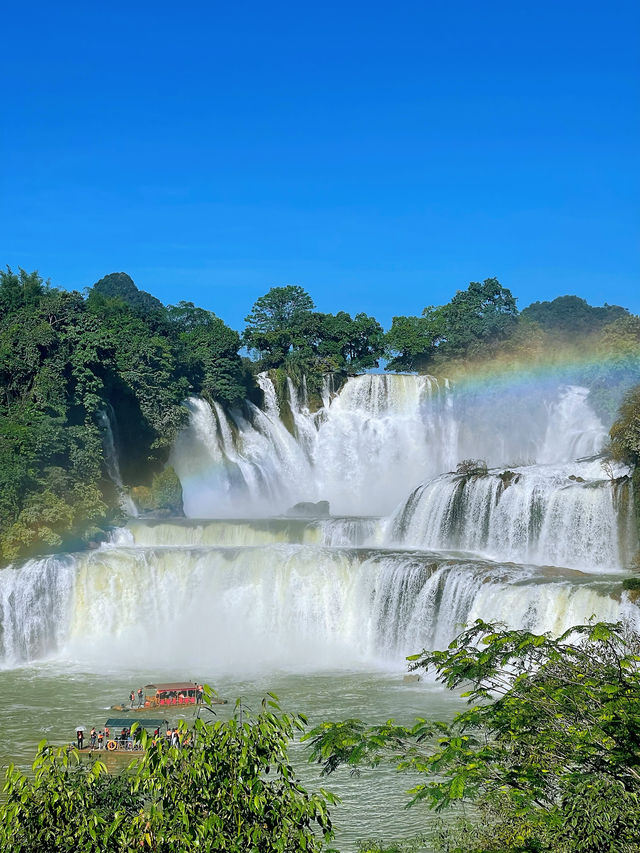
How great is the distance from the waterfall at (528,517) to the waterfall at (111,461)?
409 inches

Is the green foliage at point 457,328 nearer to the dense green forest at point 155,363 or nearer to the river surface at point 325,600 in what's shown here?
the dense green forest at point 155,363

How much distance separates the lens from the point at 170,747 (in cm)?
577

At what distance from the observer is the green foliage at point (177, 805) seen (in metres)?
5.43

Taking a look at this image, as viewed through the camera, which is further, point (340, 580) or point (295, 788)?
point (340, 580)

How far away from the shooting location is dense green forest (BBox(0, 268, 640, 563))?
28031mm

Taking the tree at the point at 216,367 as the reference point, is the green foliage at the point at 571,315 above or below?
above

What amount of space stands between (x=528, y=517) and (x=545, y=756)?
1890cm

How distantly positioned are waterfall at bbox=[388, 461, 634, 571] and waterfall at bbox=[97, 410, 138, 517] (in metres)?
10.4

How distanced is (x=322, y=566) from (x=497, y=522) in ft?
16.9

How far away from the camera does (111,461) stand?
33938 millimetres

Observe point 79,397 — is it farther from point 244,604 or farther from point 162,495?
point 244,604

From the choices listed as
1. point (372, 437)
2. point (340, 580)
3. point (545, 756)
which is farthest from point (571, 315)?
point (545, 756)

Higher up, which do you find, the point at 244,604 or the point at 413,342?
the point at 413,342

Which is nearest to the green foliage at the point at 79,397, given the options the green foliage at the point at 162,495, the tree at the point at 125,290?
the green foliage at the point at 162,495
